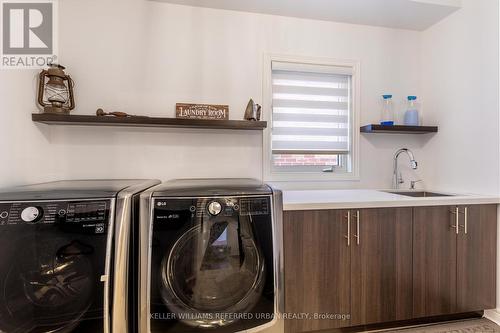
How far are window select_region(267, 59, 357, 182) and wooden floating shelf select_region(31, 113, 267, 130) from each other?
387mm

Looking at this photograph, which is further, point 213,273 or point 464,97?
point 464,97

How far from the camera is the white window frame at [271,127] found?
2059mm

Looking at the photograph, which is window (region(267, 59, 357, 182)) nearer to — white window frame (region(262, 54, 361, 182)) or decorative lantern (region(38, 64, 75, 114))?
white window frame (region(262, 54, 361, 182))

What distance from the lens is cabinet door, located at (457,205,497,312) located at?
1.68 meters

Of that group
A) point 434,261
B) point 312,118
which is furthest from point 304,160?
point 434,261

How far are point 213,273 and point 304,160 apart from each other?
136 cm

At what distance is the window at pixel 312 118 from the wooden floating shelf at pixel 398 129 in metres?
0.15

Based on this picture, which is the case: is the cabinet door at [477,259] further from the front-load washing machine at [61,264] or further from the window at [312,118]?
the front-load washing machine at [61,264]

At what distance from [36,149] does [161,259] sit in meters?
1.37

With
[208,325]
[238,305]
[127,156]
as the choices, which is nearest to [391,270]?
[238,305]

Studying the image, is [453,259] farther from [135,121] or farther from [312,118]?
[135,121]

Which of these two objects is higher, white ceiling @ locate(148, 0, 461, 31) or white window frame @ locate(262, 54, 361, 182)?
white ceiling @ locate(148, 0, 461, 31)

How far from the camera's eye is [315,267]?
150 centimetres

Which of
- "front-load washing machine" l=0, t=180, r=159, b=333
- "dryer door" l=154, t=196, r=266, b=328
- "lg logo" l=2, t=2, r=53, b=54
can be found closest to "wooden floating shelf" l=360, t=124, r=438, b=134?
"dryer door" l=154, t=196, r=266, b=328
